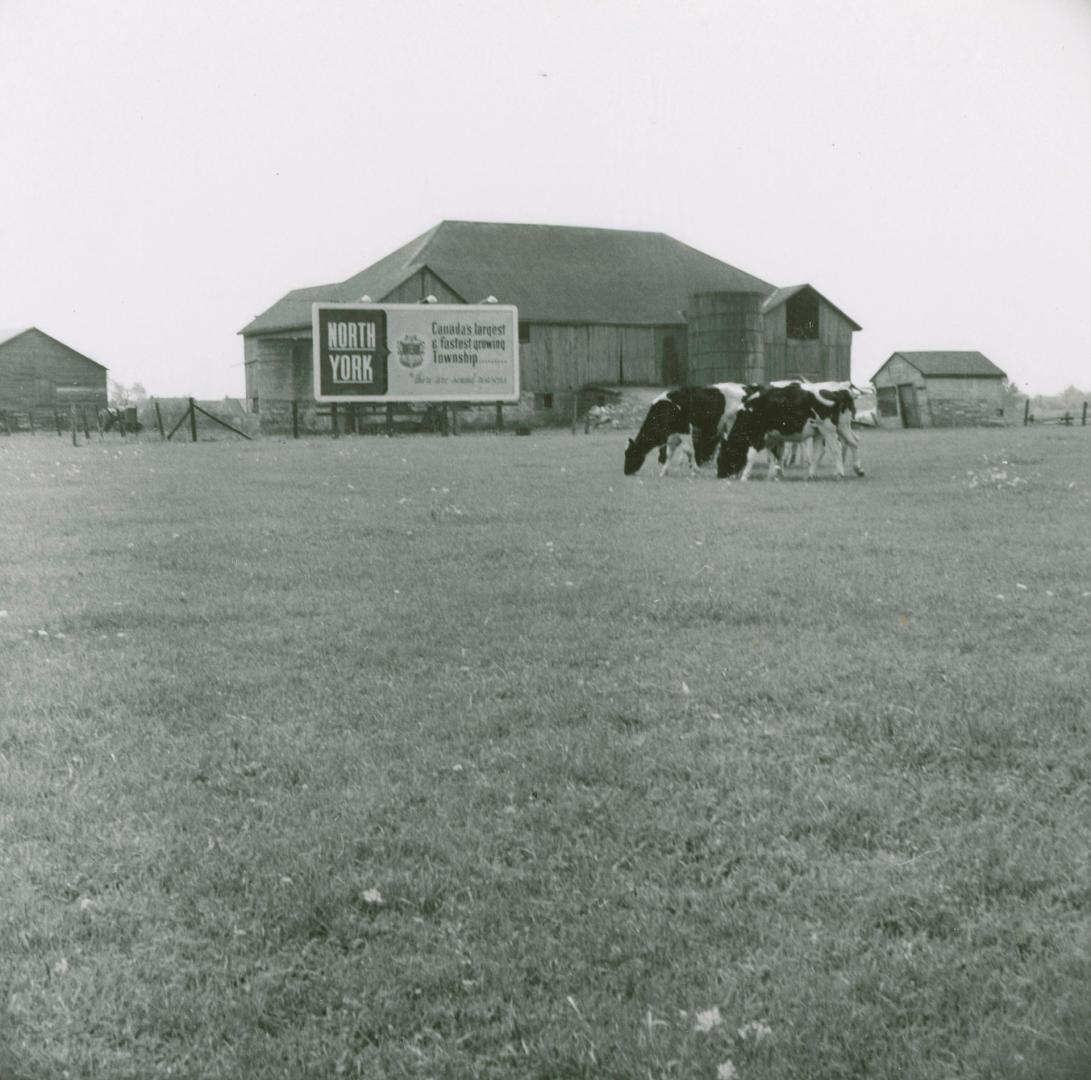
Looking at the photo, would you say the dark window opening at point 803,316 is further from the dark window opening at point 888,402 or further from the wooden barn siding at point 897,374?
the dark window opening at point 888,402

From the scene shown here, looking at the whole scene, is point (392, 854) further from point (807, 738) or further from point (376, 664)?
point (376, 664)

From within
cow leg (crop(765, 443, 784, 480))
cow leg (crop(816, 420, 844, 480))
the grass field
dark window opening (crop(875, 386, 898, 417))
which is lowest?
the grass field

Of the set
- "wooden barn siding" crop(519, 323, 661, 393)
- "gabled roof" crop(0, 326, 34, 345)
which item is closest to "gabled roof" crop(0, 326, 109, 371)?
"gabled roof" crop(0, 326, 34, 345)

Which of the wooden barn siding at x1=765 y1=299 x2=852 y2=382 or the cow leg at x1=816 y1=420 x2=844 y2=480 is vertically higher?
the wooden barn siding at x1=765 y1=299 x2=852 y2=382

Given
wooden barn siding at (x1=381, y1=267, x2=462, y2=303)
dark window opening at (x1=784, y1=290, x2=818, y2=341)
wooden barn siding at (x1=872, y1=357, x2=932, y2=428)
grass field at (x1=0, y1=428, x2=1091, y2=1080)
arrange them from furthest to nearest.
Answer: wooden barn siding at (x1=872, y1=357, x2=932, y2=428), dark window opening at (x1=784, y1=290, x2=818, y2=341), wooden barn siding at (x1=381, y1=267, x2=462, y2=303), grass field at (x1=0, y1=428, x2=1091, y2=1080)

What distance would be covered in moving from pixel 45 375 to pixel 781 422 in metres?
44.3

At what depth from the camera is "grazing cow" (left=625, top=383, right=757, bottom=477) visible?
2022cm

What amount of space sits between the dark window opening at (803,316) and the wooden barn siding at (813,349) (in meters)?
0.21

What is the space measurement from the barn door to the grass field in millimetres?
36705

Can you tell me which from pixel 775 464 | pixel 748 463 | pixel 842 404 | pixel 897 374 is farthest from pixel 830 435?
pixel 897 374

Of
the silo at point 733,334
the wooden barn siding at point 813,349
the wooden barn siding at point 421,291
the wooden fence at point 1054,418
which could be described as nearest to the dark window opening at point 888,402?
the silo at point 733,334

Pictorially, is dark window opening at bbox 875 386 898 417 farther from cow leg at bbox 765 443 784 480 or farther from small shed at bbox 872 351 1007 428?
cow leg at bbox 765 443 784 480

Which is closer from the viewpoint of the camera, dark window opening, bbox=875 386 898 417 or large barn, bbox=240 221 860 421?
dark window opening, bbox=875 386 898 417

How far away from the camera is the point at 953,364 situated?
57.7m
